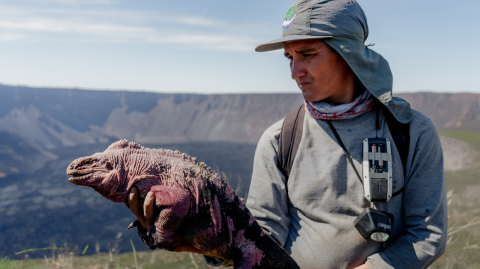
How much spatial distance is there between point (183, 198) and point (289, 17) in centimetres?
132

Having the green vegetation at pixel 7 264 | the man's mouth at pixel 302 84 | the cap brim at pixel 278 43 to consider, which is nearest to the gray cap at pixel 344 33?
the cap brim at pixel 278 43

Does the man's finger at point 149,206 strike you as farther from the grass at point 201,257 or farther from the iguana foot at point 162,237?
the grass at point 201,257

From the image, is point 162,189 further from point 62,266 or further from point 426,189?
point 62,266

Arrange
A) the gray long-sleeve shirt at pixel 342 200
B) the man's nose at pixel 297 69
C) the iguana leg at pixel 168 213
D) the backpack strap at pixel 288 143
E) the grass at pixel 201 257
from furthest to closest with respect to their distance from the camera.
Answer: the grass at pixel 201 257 → the backpack strap at pixel 288 143 → the man's nose at pixel 297 69 → the gray long-sleeve shirt at pixel 342 200 → the iguana leg at pixel 168 213

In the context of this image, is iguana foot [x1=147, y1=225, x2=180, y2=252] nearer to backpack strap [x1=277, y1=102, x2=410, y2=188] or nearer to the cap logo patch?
backpack strap [x1=277, y1=102, x2=410, y2=188]

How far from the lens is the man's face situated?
80.7 inches

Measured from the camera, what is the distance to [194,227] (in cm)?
175

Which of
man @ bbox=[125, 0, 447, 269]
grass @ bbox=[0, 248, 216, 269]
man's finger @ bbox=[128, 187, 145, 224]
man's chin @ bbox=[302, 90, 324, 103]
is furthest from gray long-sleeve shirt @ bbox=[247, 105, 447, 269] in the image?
grass @ bbox=[0, 248, 216, 269]

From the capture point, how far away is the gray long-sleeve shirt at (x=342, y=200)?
196 cm

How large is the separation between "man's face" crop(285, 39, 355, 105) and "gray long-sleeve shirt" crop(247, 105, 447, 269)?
0.23m

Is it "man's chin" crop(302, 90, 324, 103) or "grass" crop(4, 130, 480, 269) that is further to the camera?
"grass" crop(4, 130, 480, 269)

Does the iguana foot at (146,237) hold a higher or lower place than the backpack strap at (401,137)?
lower

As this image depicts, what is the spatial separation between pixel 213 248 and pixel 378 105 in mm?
1411

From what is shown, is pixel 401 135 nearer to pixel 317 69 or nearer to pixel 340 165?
pixel 340 165
